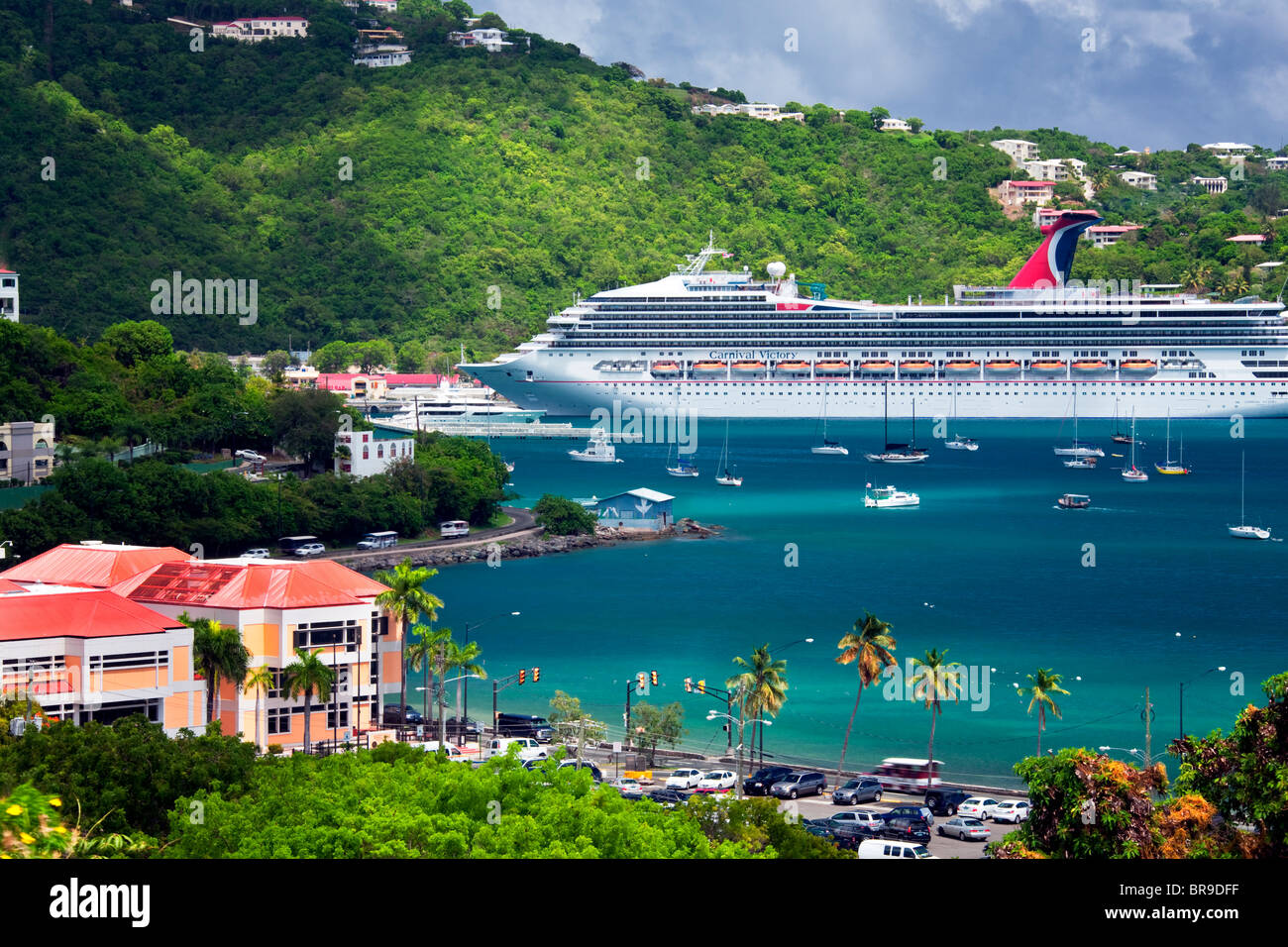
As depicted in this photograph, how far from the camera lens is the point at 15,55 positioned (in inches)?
6619

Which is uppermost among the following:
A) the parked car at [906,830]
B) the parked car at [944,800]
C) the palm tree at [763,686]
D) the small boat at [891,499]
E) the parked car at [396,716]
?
the small boat at [891,499]

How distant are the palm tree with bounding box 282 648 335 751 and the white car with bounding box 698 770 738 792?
6453 millimetres

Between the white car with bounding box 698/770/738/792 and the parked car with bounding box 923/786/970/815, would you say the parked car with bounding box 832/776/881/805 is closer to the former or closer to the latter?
the parked car with bounding box 923/786/970/815

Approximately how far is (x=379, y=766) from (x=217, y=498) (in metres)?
38.9

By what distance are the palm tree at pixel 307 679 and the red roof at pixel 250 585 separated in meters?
1.30

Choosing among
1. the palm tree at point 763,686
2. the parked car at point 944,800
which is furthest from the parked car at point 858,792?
the palm tree at point 763,686

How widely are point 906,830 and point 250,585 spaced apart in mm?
12088

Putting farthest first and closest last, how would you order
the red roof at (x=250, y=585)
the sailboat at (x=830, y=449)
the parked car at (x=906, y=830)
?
the sailboat at (x=830, y=449), the red roof at (x=250, y=585), the parked car at (x=906, y=830)

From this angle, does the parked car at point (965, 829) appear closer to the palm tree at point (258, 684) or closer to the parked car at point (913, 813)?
the parked car at point (913, 813)

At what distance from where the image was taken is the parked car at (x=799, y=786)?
27763 millimetres

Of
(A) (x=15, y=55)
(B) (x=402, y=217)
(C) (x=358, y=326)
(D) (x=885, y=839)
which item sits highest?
(A) (x=15, y=55)

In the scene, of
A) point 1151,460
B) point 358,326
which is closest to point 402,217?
point 358,326

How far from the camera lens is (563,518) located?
215 ft

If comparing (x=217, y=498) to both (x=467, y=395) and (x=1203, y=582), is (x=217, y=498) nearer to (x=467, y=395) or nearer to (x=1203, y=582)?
(x=1203, y=582)
